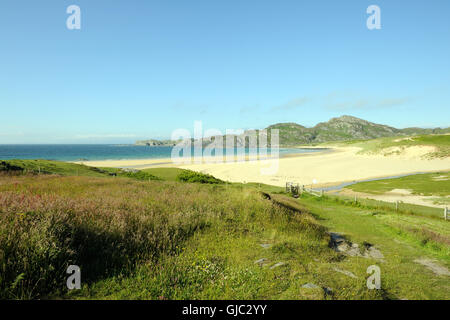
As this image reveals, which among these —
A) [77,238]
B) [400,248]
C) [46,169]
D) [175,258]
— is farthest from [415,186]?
[46,169]

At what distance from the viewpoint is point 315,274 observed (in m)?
5.59

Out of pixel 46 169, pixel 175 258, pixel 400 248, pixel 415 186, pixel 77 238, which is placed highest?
pixel 46 169

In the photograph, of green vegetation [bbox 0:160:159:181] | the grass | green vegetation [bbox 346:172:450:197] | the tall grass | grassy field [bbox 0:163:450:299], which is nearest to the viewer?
the tall grass

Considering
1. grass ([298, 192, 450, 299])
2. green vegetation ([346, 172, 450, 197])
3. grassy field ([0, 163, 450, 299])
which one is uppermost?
grassy field ([0, 163, 450, 299])

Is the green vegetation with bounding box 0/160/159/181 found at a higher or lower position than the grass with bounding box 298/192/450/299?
higher

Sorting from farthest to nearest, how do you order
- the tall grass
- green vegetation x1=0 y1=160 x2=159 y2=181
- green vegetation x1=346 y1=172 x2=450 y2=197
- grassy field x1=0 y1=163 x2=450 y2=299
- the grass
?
green vegetation x1=346 y1=172 x2=450 y2=197 < green vegetation x1=0 y1=160 x2=159 y2=181 < the grass < grassy field x1=0 y1=163 x2=450 y2=299 < the tall grass

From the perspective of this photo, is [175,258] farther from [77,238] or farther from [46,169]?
[46,169]

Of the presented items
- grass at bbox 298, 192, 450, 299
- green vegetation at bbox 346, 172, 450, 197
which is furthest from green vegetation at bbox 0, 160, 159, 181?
green vegetation at bbox 346, 172, 450, 197

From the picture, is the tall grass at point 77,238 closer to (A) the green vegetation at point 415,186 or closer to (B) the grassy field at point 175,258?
(B) the grassy field at point 175,258

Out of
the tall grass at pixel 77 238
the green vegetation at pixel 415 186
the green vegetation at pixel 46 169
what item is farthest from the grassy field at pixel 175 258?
the green vegetation at pixel 415 186

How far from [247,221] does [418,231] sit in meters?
8.89

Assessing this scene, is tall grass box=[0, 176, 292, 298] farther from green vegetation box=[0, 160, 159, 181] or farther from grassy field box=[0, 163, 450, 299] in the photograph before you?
green vegetation box=[0, 160, 159, 181]

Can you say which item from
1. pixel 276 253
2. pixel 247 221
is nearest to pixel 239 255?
pixel 276 253
